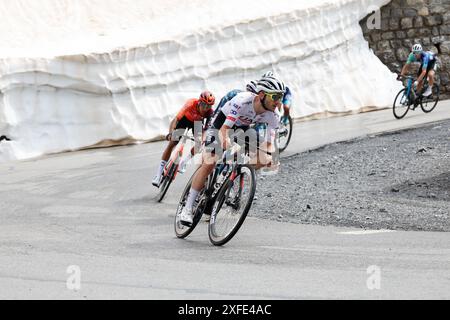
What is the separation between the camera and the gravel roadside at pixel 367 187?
1077 cm

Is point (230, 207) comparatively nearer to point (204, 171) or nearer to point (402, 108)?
point (204, 171)

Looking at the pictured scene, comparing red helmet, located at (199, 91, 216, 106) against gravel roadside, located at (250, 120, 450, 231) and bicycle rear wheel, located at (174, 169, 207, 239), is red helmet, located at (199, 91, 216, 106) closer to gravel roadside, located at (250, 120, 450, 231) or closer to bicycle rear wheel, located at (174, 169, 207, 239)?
gravel roadside, located at (250, 120, 450, 231)

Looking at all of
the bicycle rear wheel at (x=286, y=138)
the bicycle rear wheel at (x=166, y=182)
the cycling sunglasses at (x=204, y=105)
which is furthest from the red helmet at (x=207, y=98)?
the bicycle rear wheel at (x=286, y=138)

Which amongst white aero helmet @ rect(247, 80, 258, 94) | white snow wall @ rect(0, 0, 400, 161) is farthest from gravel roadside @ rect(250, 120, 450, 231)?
white snow wall @ rect(0, 0, 400, 161)

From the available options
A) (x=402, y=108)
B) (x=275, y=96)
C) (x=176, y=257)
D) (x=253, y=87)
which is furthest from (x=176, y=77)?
(x=176, y=257)

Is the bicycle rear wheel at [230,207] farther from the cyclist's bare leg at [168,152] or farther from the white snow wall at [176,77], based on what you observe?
Result: the white snow wall at [176,77]

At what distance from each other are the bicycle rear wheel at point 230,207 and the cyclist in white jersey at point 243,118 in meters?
0.29

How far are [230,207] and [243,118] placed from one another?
96 cm

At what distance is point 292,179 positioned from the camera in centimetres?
1373

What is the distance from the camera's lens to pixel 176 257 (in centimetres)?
858

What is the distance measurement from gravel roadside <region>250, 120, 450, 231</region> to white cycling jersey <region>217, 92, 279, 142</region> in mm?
1653

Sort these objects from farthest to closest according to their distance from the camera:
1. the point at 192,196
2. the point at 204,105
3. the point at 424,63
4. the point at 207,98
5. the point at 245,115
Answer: the point at 424,63 → the point at 204,105 → the point at 207,98 → the point at 192,196 → the point at 245,115
